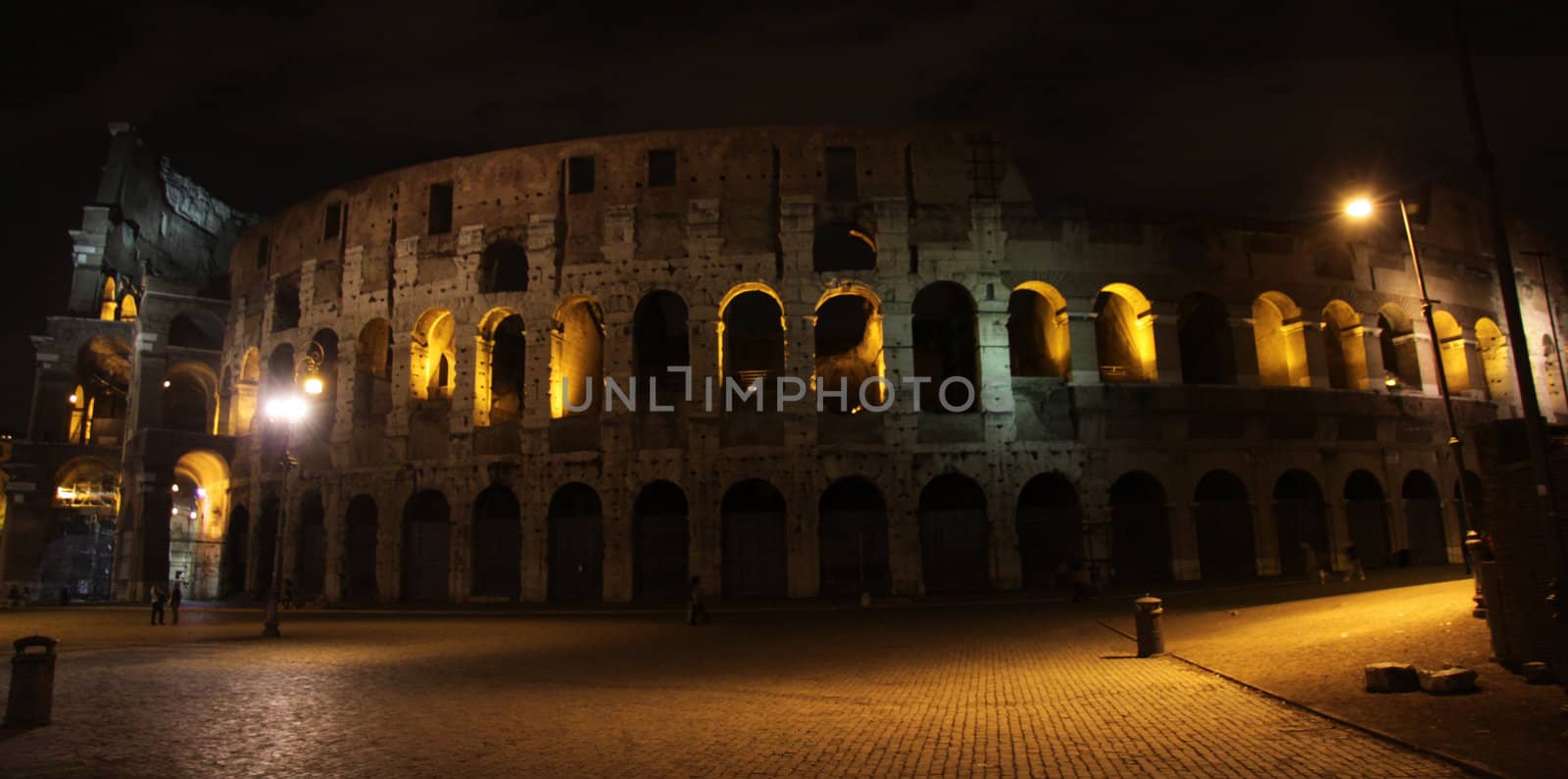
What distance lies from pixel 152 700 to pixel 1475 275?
37.2m

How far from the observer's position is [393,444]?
1049 inches

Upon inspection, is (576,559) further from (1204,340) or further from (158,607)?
(1204,340)

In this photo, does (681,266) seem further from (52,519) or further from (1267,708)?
(52,519)

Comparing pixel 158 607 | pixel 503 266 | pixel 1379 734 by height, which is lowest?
pixel 1379 734

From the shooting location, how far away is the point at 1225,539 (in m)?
25.5

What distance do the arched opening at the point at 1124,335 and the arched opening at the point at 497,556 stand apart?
17195 mm

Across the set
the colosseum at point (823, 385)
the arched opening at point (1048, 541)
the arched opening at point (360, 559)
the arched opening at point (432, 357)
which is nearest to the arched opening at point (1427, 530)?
the colosseum at point (823, 385)

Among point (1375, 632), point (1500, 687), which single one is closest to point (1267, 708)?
point (1500, 687)

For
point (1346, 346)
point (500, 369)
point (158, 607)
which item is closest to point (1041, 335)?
point (1346, 346)

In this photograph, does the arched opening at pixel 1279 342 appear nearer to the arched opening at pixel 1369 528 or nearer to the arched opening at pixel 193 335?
the arched opening at pixel 1369 528

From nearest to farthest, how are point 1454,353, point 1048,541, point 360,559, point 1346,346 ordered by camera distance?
point 1048,541 → point 360,559 → point 1346,346 → point 1454,353

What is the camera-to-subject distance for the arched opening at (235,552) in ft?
103

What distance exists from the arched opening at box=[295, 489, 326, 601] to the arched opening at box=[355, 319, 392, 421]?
117 inches

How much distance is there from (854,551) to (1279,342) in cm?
1462
